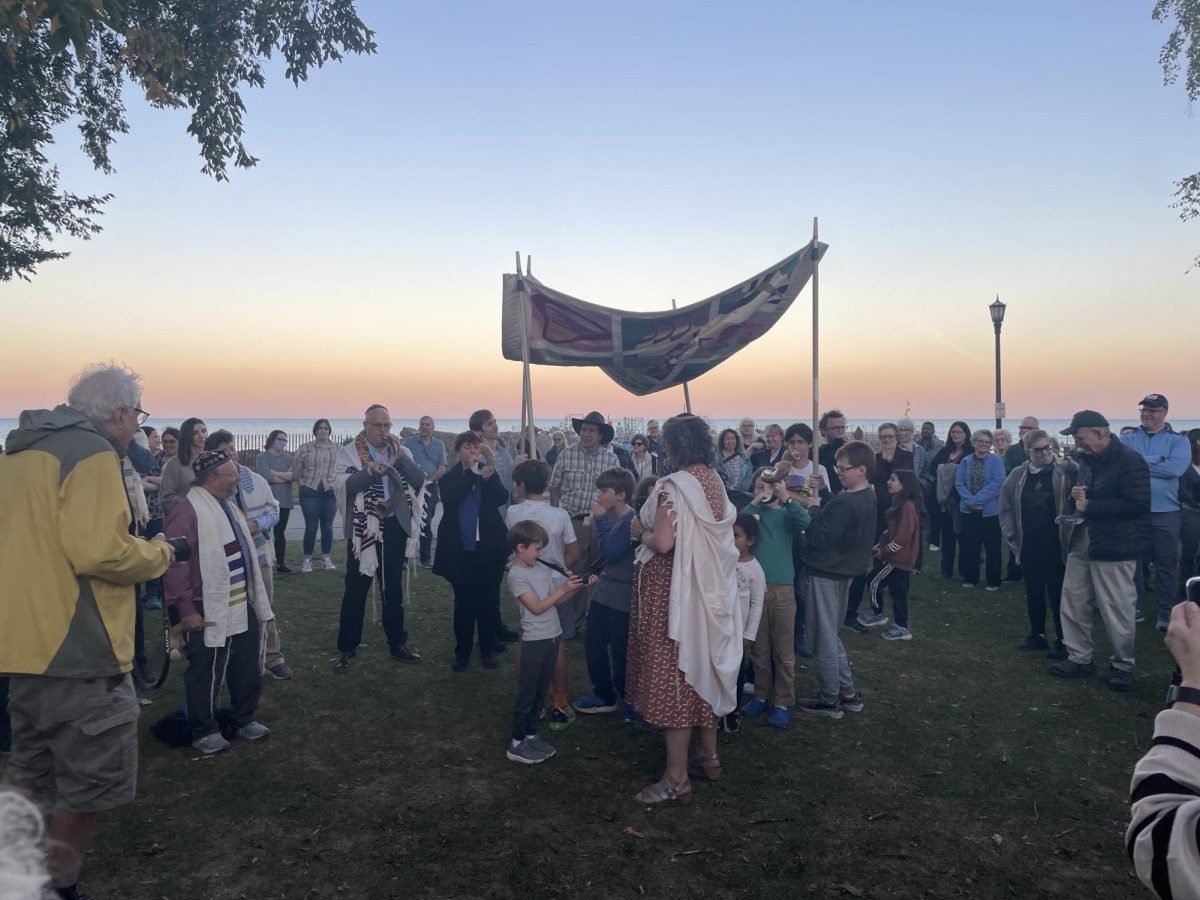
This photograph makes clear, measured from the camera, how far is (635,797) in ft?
13.4

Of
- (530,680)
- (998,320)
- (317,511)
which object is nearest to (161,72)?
(317,511)

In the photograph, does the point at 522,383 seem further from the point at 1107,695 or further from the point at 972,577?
the point at 972,577

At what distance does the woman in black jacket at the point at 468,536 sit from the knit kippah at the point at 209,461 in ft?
6.26

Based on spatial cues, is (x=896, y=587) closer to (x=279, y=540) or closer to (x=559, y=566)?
(x=559, y=566)

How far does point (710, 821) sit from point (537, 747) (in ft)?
4.09

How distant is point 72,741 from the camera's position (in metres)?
2.85

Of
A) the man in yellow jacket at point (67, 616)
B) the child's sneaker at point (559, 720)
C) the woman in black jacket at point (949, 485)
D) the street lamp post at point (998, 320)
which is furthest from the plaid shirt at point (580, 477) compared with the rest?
the street lamp post at point (998, 320)

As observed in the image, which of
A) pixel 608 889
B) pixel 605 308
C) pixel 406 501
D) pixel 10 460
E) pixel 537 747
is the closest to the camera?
pixel 10 460

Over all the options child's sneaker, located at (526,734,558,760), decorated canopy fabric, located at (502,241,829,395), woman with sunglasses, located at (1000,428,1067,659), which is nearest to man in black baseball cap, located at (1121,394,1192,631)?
woman with sunglasses, located at (1000,428,1067,659)

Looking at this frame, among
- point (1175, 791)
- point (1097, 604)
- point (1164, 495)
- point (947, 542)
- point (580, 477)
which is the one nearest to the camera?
point (1175, 791)

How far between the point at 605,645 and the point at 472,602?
1.58m

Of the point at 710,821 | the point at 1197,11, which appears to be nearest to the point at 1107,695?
the point at 710,821

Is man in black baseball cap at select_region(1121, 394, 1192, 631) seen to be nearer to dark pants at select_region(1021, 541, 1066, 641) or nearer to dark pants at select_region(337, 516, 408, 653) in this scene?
dark pants at select_region(1021, 541, 1066, 641)

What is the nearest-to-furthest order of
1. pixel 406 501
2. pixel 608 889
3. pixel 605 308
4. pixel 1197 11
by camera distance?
1. pixel 608 889
2. pixel 406 501
3. pixel 605 308
4. pixel 1197 11
